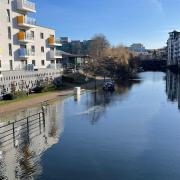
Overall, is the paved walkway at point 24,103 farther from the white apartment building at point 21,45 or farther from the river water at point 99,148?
the white apartment building at point 21,45

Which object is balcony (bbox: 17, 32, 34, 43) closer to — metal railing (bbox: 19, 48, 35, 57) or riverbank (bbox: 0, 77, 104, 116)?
metal railing (bbox: 19, 48, 35, 57)

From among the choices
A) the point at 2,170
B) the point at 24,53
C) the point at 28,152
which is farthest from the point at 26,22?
the point at 2,170

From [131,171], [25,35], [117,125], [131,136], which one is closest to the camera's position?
[131,171]

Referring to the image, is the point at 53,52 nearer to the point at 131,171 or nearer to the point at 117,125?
the point at 117,125

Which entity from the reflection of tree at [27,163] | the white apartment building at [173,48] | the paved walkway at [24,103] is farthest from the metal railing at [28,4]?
the white apartment building at [173,48]

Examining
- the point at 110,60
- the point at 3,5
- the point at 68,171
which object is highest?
the point at 3,5

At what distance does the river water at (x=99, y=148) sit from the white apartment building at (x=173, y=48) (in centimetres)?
14155

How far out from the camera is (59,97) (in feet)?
160

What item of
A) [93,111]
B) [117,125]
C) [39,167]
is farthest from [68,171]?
[93,111]

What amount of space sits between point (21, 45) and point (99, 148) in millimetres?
36565

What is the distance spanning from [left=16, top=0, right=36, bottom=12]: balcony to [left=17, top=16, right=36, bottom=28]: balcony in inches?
52.3

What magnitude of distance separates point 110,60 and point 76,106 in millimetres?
51487

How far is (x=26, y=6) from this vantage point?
55.6 metres

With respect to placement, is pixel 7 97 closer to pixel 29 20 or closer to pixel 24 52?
pixel 24 52
